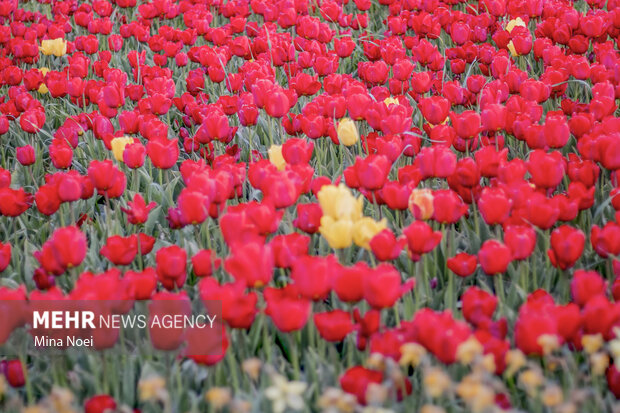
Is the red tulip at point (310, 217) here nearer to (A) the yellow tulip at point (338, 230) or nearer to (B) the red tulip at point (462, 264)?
(A) the yellow tulip at point (338, 230)

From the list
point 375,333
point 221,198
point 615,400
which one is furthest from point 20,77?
point 615,400

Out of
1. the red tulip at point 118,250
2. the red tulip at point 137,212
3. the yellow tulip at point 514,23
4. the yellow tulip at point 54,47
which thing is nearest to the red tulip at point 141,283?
the red tulip at point 118,250

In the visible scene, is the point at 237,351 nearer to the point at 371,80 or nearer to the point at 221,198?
the point at 221,198

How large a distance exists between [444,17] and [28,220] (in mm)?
2922

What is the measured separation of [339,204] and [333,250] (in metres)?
0.63

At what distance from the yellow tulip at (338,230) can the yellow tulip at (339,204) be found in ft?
0.11

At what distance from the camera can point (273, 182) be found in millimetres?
2303

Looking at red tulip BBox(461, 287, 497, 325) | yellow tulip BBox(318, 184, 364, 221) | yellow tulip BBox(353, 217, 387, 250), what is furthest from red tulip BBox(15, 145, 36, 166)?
red tulip BBox(461, 287, 497, 325)

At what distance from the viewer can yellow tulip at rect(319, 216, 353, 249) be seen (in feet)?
6.80

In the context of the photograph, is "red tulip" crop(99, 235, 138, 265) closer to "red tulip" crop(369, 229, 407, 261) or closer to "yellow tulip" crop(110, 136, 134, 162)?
"red tulip" crop(369, 229, 407, 261)

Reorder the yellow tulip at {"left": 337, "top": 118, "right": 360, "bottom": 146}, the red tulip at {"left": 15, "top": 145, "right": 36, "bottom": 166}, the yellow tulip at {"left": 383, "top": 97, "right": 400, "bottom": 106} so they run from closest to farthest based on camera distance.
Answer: the yellow tulip at {"left": 337, "top": 118, "right": 360, "bottom": 146}
the red tulip at {"left": 15, "top": 145, "right": 36, "bottom": 166}
the yellow tulip at {"left": 383, "top": 97, "right": 400, "bottom": 106}

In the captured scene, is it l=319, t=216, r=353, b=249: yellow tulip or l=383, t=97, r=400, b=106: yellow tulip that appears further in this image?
l=383, t=97, r=400, b=106: yellow tulip

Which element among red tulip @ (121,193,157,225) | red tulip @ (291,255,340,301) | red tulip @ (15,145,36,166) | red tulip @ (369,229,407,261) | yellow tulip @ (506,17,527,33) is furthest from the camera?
yellow tulip @ (506,17,527,33)

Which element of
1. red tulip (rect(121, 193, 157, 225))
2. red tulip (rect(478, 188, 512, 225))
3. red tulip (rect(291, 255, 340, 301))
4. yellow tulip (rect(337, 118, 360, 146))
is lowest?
red tulip (rect(291, 255, 340, 301))
